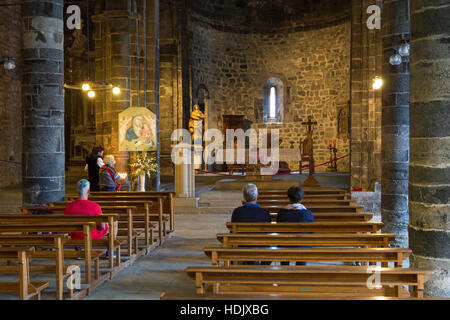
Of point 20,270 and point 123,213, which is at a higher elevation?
point 123,213

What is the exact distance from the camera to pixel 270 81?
24.3 meters

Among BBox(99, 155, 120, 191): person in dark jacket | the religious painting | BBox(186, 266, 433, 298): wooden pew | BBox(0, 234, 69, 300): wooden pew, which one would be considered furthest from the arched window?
BBox(186, 266, 433, 298): wooden pew

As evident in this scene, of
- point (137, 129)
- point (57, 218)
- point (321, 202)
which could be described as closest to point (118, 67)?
point (137, 129)

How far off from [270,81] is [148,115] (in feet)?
41.2

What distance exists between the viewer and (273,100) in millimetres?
24219

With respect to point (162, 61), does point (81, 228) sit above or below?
below

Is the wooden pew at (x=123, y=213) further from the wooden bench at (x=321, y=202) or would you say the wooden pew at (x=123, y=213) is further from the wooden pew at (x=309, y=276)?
the wooden pew at (x=309, y=276)

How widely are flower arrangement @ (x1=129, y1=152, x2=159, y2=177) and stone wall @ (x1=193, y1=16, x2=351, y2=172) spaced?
8.70 metres

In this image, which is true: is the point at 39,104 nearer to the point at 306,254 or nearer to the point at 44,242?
the point at 44,242

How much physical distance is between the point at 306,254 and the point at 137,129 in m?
8.92

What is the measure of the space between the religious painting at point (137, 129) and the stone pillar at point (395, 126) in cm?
557

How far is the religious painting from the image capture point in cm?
1255
